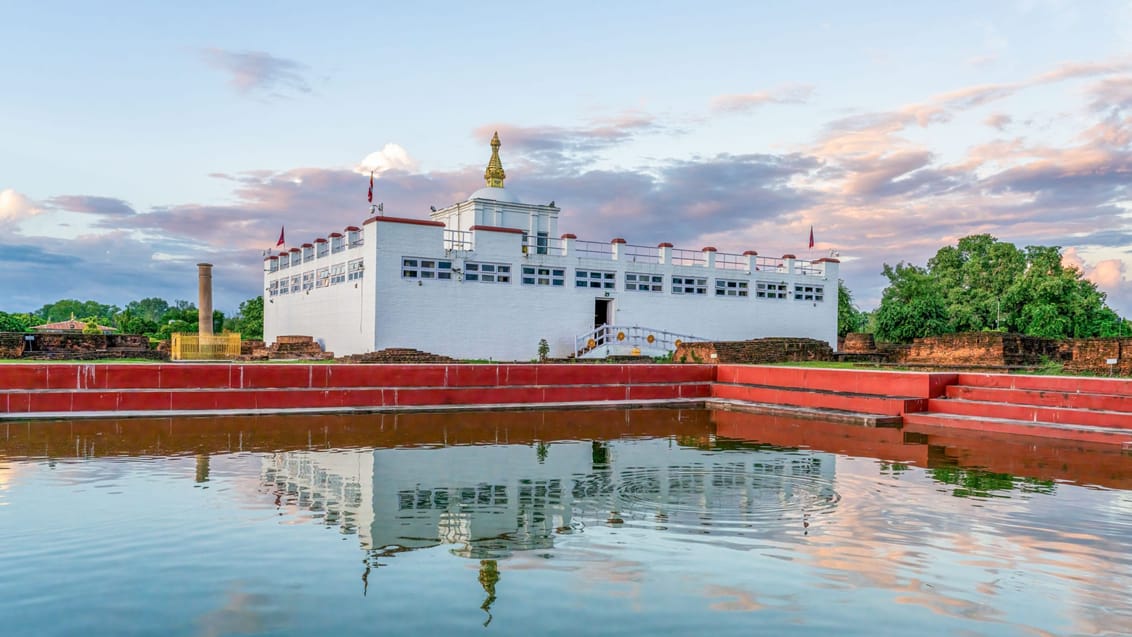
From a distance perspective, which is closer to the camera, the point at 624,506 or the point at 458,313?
the point at 624,506

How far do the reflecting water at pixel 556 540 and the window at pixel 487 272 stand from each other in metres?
20.1

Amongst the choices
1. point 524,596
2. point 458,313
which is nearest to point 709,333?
point 458,313

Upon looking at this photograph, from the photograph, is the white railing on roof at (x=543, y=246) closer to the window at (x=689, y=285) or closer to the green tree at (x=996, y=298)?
the window at (x=689, y=285)

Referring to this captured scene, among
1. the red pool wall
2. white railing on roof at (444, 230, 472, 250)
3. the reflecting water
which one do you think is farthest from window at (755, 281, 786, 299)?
the reflecting water

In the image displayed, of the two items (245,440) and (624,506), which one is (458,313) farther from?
(624,506)

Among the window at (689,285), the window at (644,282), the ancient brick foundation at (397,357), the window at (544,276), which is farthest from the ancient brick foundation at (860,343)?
the ancient brick foundation at (397,357)

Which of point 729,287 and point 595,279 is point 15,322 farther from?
point 729,287

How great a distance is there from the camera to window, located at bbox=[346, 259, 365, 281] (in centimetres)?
3030

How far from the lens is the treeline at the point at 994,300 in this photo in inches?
1374

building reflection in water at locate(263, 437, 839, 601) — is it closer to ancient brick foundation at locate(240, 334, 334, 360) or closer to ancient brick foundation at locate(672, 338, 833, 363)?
ancient brick foundation at locate(672, 338, 833, 363)

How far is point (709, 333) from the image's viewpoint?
37656 mm

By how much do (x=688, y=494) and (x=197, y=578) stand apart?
15.3ft

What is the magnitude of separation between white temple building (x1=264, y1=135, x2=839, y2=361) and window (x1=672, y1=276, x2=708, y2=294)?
5 centimetres

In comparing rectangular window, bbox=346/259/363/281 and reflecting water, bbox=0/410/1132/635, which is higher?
rectangular window, bbox=346/259/363/281
